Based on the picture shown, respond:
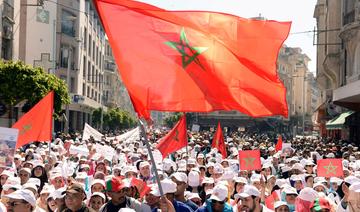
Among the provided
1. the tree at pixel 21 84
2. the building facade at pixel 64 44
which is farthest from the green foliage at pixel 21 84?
the building facade at pixel 64 44

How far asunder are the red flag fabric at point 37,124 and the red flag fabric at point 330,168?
18.0 ft

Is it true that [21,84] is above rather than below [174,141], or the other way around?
above

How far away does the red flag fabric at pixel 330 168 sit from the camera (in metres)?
11.3

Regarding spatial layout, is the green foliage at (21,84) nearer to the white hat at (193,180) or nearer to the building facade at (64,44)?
the building facade at (64,44)

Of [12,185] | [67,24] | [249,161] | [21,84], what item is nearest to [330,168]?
[249,161]

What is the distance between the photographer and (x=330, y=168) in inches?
447

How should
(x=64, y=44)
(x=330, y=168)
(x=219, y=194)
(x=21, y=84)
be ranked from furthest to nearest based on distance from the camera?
1. (x=64, y=44)
2. (x=21, y=84)
3. (x=330, y=168)
4. (x=219, y=194)

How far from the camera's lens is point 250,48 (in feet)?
24.2

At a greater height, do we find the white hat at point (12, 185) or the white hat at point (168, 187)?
the white hat at point (168, 187)

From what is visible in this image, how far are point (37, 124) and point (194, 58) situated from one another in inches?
241

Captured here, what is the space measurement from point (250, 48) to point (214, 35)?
1.57ft

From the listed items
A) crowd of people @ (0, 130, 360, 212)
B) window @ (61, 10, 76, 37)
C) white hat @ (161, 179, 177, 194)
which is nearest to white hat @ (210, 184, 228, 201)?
crowd of people @ (0, 130, 360, 212)

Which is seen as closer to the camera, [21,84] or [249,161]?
[249,161]

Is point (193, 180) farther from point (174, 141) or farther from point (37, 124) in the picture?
point (37, 124)
